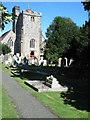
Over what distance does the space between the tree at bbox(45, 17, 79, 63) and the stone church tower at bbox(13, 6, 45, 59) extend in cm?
2205

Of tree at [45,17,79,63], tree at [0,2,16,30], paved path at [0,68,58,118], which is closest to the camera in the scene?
tree at [0,2,16,30]

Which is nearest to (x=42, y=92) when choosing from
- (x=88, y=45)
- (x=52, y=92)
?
(x=52, y=92)

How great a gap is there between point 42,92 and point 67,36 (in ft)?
66.0

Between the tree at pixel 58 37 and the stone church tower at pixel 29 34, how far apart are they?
22054mm

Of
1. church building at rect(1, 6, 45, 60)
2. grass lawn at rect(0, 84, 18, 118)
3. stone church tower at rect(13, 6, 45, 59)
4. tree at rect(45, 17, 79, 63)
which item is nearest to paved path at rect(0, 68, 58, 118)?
grass lawn at rect(0, 84, 18, 118)

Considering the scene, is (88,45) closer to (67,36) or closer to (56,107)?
(56,107)

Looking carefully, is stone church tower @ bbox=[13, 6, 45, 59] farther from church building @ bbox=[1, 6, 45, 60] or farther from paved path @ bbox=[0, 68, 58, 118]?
paved path @ bbox=[0, 68, 58, 118]

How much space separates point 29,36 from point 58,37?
84.3 ft

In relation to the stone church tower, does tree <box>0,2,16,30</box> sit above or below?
below

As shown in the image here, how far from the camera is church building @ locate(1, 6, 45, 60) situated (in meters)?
51.0

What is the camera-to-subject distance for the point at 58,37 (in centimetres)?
2786

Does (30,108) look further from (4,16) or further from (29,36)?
(29,36)

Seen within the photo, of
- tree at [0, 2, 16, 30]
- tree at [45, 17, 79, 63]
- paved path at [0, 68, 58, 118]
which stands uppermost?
tree at [45, 17, 79, 63]

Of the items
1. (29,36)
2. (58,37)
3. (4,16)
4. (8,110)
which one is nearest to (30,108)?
(8,110)
